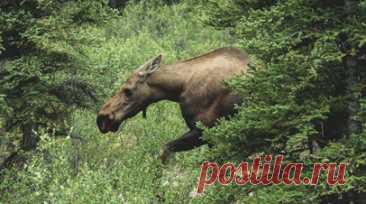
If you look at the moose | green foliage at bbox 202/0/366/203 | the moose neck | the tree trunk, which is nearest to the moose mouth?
the moose

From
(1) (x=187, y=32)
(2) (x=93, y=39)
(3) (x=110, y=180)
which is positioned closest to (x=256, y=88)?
(3) (x=110, y=180)

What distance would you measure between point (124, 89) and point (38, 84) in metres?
2.59

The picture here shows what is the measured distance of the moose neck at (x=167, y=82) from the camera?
17.2 m

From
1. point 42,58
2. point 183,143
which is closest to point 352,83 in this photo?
point 183,143

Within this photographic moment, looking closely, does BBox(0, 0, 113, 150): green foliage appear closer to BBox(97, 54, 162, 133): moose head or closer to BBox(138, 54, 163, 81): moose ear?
BBox(97, 54, 162, 133): moose head

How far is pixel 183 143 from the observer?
1666 cm

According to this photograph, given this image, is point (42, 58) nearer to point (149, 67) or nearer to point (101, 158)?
point (101, 158)

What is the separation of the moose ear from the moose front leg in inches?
68.4

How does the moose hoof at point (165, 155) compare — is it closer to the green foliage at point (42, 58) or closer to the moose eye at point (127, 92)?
the moose eye at point (127, 92)

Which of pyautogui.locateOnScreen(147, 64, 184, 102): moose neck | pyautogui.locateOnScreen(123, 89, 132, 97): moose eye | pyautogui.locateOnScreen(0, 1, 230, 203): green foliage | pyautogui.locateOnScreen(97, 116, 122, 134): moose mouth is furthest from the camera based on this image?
pyautogui.locateOnScreen(97, 116, 122, 134): moose mouth

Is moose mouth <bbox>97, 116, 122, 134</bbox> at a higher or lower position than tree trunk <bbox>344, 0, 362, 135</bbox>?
lower

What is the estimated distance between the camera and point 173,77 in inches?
677

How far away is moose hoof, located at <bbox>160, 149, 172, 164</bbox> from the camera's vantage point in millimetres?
16578

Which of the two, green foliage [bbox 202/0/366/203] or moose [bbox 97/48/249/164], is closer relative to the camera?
green foliage [bbox 202/0/366/203]
